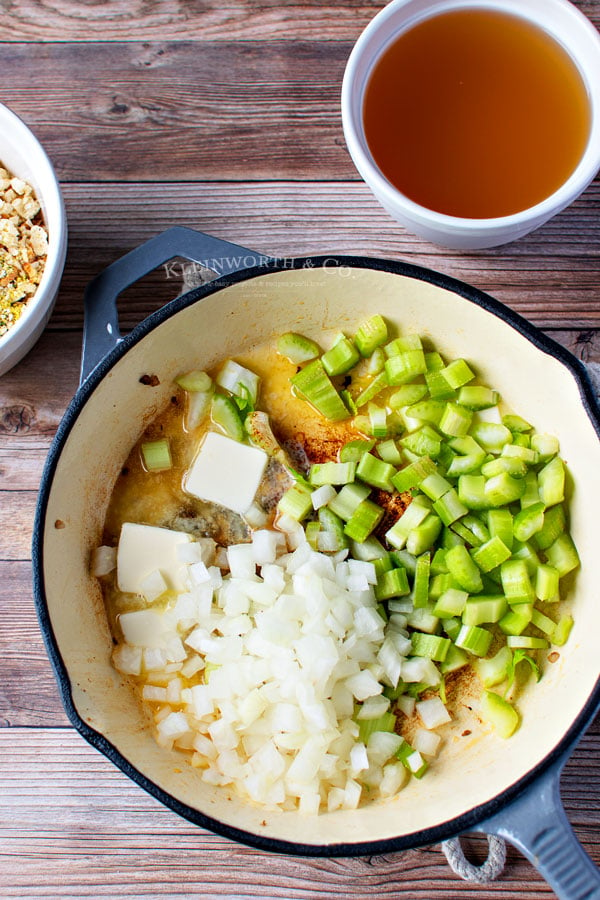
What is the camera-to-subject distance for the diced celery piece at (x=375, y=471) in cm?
149

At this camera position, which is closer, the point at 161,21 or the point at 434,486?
the point at 434,486

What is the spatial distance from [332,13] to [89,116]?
1.91 feet

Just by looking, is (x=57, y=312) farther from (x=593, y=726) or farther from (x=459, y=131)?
(x=593, y=726)

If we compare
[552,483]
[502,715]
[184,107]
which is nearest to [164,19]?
[184,107]

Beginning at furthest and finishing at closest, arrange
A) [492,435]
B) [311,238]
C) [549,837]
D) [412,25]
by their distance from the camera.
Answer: [311,238] → [492,435] → [412,25] → [549,837]

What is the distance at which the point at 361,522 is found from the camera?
4.88ft

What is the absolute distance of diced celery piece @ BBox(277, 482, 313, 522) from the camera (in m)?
1.52

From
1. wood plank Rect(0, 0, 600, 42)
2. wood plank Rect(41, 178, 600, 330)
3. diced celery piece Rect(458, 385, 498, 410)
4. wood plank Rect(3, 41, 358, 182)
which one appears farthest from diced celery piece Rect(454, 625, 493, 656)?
wood plank Rect(0, 0, 600, 42)

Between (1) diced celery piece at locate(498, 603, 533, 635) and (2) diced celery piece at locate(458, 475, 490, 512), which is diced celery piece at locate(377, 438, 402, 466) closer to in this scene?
(2) diced celery piece at locate(458, 475, 490, 512)

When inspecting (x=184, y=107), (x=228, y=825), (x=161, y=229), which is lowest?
(x=228, y=825)

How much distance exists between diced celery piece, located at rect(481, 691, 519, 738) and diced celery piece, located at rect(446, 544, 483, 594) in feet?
0.71

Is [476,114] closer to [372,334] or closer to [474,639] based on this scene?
[372,334]

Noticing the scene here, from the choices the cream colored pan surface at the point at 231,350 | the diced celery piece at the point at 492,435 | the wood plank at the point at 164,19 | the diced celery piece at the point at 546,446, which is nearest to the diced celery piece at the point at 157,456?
the cream colored pan surface at the point at 231,350

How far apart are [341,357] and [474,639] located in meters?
0.60
